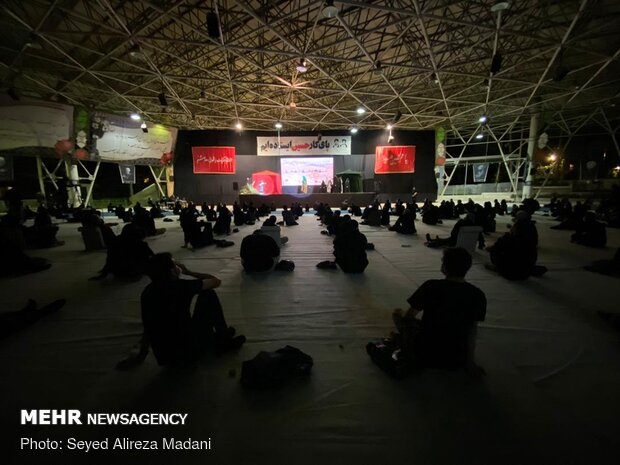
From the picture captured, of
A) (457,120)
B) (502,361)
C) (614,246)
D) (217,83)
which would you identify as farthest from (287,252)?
(457,120)

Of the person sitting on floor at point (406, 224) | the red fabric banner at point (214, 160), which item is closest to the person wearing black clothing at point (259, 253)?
the person sitting on floor at point (406, 224)

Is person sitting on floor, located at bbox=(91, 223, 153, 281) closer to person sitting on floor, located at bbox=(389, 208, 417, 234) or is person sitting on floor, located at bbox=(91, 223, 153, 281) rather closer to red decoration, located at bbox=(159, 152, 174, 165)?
person sitting on floor, located at bbox=(389, 208, 417, 234)

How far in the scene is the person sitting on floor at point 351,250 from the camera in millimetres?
4719

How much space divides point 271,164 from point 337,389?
22.7 m

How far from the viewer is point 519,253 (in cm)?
423

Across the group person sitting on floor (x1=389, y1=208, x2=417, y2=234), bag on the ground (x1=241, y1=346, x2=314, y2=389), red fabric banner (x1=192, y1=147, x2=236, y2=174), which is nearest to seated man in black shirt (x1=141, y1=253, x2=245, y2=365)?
bag on the ground (x1=241, y1=346, x2=314, y2=389)

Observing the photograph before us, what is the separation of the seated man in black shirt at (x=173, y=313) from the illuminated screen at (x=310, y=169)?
70.4 feet

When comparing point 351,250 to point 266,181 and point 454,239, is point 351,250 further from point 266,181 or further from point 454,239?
point 266,181

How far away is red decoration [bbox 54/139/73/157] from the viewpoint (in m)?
15.5

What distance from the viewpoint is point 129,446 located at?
1.57 metres

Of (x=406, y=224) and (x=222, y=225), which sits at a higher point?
(x=406, y=224)

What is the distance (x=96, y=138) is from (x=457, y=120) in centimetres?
2702

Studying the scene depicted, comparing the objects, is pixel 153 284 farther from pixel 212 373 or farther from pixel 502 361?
pixel 502 361

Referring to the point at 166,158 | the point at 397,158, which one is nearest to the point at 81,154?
the point at 166,158
